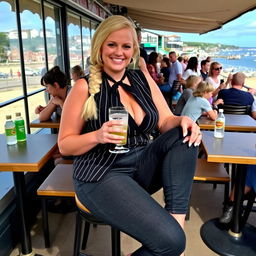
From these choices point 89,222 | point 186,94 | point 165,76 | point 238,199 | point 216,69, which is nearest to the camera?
point 89,222

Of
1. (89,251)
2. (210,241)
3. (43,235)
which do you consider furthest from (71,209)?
(210,241)

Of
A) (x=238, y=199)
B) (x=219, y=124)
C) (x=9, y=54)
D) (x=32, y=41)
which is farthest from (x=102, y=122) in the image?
(x=32, y=41)

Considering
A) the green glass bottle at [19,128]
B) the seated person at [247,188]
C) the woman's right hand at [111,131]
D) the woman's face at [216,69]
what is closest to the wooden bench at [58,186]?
the green glass bottle at [19,128]

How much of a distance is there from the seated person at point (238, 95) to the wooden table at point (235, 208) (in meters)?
1.38

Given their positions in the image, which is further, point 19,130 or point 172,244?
point 19,130

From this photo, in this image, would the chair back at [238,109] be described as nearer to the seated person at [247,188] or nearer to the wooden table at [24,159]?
the seated person at [247,188]

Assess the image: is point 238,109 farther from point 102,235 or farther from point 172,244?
point 172,244

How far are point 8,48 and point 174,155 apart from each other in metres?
2.29

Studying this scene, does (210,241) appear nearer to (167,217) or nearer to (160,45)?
(167,217)

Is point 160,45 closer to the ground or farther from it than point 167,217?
farther from it

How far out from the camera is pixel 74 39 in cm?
583

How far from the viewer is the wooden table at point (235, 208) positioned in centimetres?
177

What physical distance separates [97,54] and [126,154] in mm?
513

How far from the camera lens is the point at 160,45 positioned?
91.3 feet
